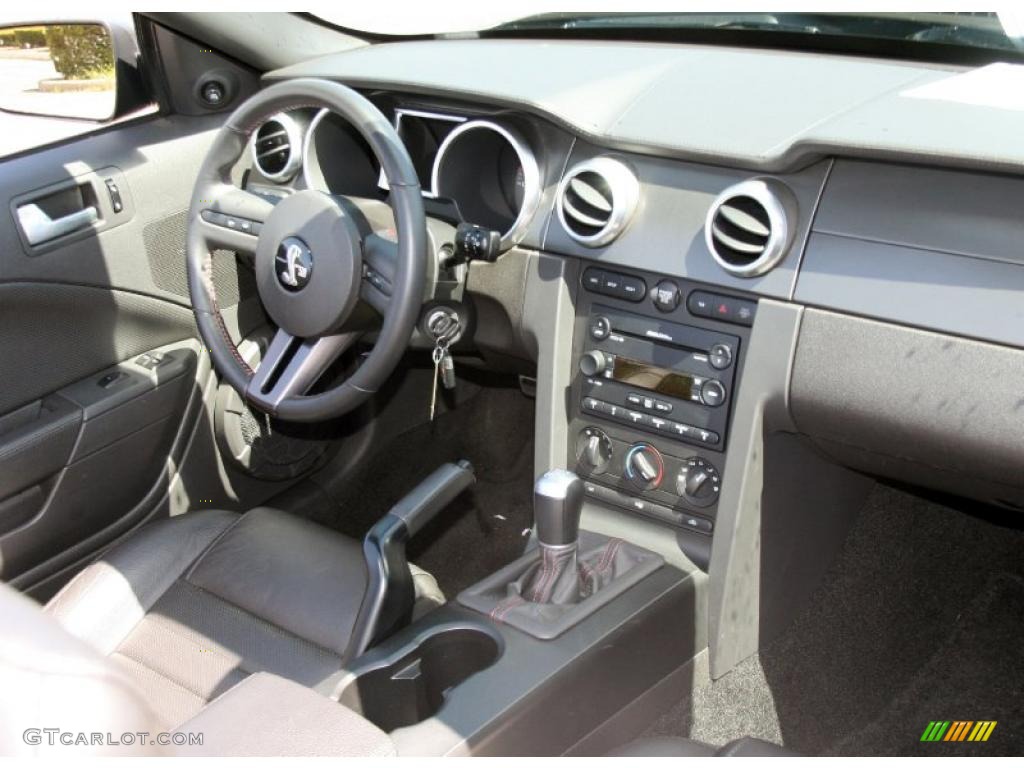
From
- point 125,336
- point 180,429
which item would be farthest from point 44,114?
point 180,429

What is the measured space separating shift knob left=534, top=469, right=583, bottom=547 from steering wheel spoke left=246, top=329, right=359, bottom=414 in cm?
42

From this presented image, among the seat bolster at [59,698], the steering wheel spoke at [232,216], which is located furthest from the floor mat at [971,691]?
the seat bolster at [59,698]

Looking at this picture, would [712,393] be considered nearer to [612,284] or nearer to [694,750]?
[612,284]

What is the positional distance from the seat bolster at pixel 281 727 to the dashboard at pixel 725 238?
2.60ft

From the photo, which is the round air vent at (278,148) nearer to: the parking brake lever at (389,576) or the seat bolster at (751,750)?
the parking brake lever at (389,576)

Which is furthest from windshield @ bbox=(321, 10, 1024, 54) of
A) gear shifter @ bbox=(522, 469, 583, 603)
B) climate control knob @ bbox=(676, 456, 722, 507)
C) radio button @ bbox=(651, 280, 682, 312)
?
gear shifter @ bbox=(522, 469, 583, 603)

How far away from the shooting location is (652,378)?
176 cm

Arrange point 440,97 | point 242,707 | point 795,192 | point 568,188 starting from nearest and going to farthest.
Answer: point 242,707, point 795,192, point 568,188, point 440,97

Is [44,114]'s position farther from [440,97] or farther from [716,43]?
[716,43]

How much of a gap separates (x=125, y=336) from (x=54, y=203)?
0.29 m

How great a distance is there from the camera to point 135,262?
84.9 inches

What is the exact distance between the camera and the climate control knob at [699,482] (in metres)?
1.74

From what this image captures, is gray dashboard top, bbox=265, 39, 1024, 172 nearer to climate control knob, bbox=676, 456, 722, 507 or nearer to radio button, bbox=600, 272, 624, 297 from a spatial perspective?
radio button, bbox=600, 272, 624, 297

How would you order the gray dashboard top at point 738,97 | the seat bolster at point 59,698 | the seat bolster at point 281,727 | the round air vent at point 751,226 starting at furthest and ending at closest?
the round air vent at point 751,226 → the gray dashboard top at point 738,97 → the seat bolster at point 281,727 → the seat bolster at point 59,698
